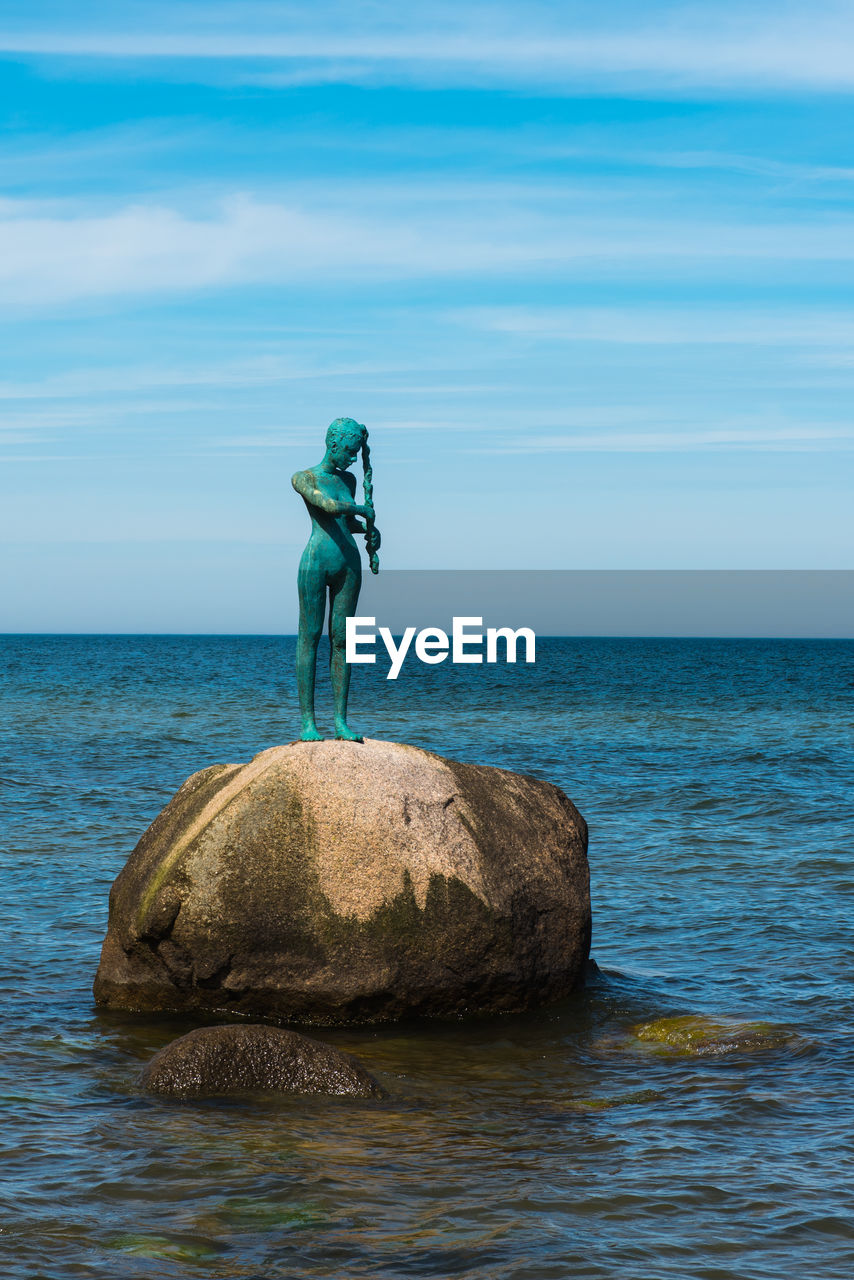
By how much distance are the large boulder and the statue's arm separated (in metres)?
1.90

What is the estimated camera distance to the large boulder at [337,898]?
31.1ft

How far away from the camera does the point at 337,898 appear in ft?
31.0

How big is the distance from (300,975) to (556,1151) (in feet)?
9.11

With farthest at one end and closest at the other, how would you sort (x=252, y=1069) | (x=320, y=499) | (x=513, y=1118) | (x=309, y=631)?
1. (x=309, y=631)
2. (x=320, y=499)
3. (x=252, y=1069)
4. (x=513, y=1118)

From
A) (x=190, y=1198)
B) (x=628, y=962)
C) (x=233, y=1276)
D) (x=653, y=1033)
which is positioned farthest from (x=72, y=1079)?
(x=628, y=962)

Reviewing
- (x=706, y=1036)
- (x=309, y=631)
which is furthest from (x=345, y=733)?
(x=706, y=1036)

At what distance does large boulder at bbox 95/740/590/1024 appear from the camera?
373 inches

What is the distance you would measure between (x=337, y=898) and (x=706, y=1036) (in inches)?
113

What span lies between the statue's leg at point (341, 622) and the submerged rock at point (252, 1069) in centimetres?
318

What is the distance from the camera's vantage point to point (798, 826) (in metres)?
19.3

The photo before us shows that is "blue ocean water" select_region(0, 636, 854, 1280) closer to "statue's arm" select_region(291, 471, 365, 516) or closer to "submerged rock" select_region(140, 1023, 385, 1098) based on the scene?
"submerged rock" select_region(140, 1023, 385, 1098)

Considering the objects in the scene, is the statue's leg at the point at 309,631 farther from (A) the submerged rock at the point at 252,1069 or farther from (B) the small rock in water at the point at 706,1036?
(B) the small rock in water at the point at 706,1036

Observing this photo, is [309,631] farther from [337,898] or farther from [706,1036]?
[706,1036]

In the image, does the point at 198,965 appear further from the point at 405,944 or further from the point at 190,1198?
the point at 190,1198
